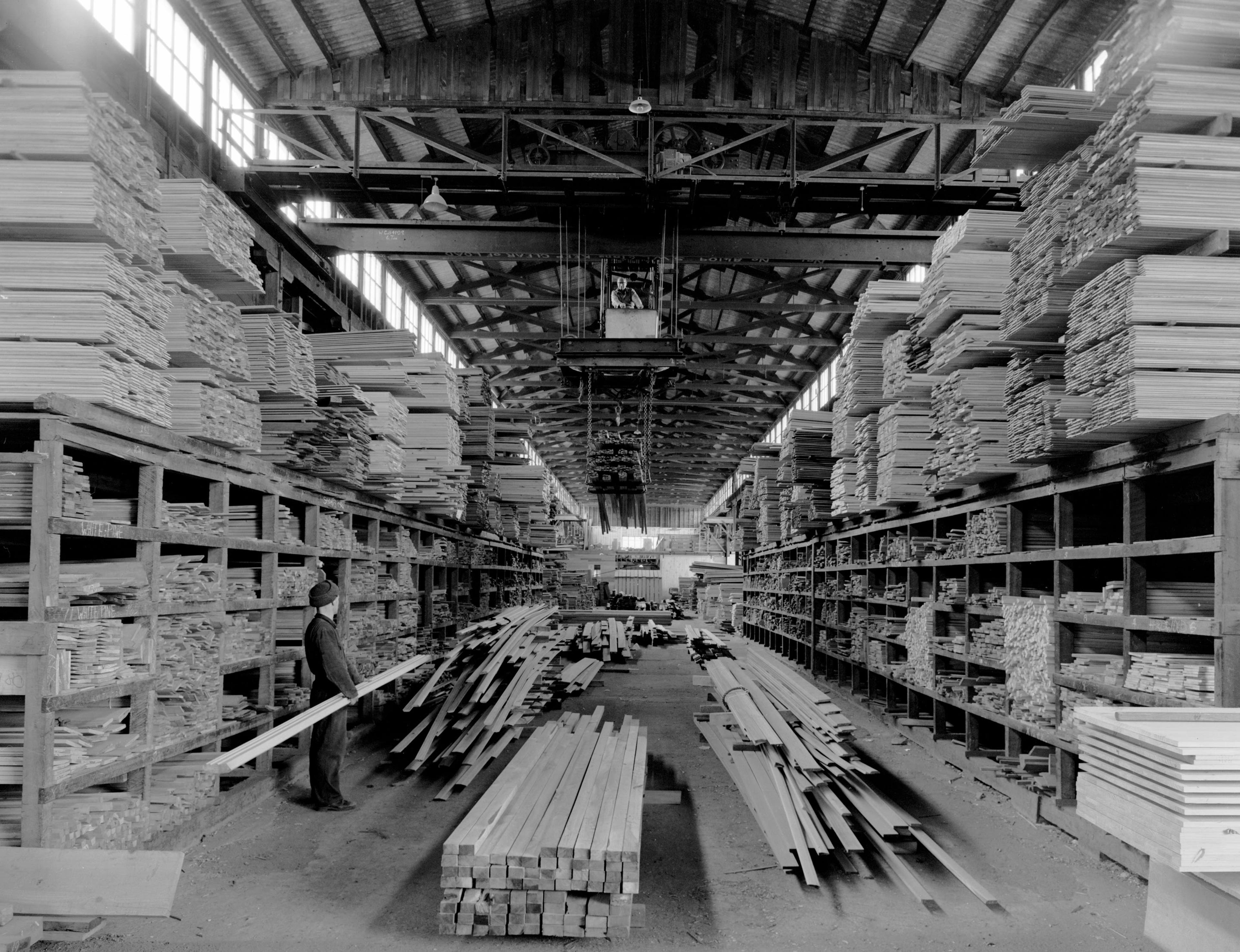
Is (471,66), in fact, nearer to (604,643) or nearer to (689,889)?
(604,643)

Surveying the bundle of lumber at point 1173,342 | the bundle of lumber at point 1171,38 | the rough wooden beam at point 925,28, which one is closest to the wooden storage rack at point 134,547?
the bundle of lumber at point 1173,342

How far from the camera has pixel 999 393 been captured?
7941mm

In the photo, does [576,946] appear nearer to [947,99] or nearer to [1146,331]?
[1146,331]

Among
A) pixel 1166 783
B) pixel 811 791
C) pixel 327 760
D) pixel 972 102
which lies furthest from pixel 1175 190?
pixel 972 102

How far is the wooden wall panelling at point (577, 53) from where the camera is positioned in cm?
1473

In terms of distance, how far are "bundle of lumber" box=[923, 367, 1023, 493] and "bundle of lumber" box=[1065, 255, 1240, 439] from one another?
2.17 meters

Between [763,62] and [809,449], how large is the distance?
615 centimetres

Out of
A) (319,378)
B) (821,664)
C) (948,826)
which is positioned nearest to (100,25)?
(319,378)

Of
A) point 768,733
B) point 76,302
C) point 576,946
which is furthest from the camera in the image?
point 768,733

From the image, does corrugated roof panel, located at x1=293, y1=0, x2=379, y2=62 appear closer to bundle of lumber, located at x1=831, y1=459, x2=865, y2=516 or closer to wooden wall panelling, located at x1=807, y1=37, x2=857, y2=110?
wooden wall panelling, located at x1=807, y1=37, x2=857, y2=110

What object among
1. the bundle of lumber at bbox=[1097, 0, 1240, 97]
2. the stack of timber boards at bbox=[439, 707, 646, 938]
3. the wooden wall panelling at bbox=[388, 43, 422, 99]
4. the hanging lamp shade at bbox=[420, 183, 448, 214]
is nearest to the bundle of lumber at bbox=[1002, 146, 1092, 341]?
the bundle of lumber at bbox=[1097, 0, 1240, 97]

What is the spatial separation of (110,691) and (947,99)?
45.9 feet

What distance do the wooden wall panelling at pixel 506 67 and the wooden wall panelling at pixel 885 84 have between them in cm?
552

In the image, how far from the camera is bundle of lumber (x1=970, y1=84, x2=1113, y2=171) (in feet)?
19.1
